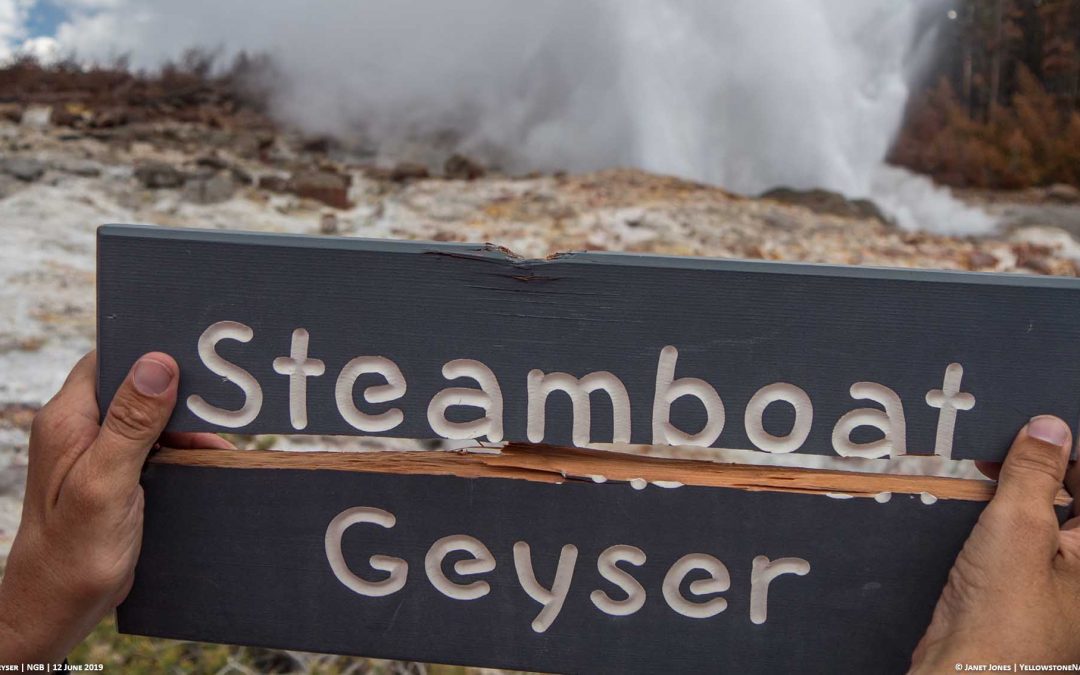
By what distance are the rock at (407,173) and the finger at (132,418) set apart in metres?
2.65

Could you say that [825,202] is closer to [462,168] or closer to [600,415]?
[462,168]

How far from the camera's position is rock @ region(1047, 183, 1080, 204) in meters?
3.78

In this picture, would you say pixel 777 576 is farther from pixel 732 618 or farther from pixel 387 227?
pixel 387 227

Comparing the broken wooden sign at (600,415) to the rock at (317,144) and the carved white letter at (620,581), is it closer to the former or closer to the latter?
the carved white letter at (620,581)

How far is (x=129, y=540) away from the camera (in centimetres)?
78

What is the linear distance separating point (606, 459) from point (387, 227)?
2332 mm

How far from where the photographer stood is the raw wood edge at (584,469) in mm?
768

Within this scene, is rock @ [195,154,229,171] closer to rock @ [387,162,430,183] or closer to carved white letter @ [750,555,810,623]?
rock @ [387,162,430,183]

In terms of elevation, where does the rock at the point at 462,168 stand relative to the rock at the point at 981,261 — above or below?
above

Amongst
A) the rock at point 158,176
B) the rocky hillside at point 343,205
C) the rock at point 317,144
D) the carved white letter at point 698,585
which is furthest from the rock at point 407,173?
the carved white letter at point 698,585

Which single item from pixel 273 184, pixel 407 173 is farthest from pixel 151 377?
pixel 407 173

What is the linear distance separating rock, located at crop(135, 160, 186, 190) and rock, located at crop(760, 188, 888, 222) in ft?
8.72

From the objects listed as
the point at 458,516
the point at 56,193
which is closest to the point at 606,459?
the point at 458,516

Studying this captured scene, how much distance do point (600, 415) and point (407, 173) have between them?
8.99 feet
